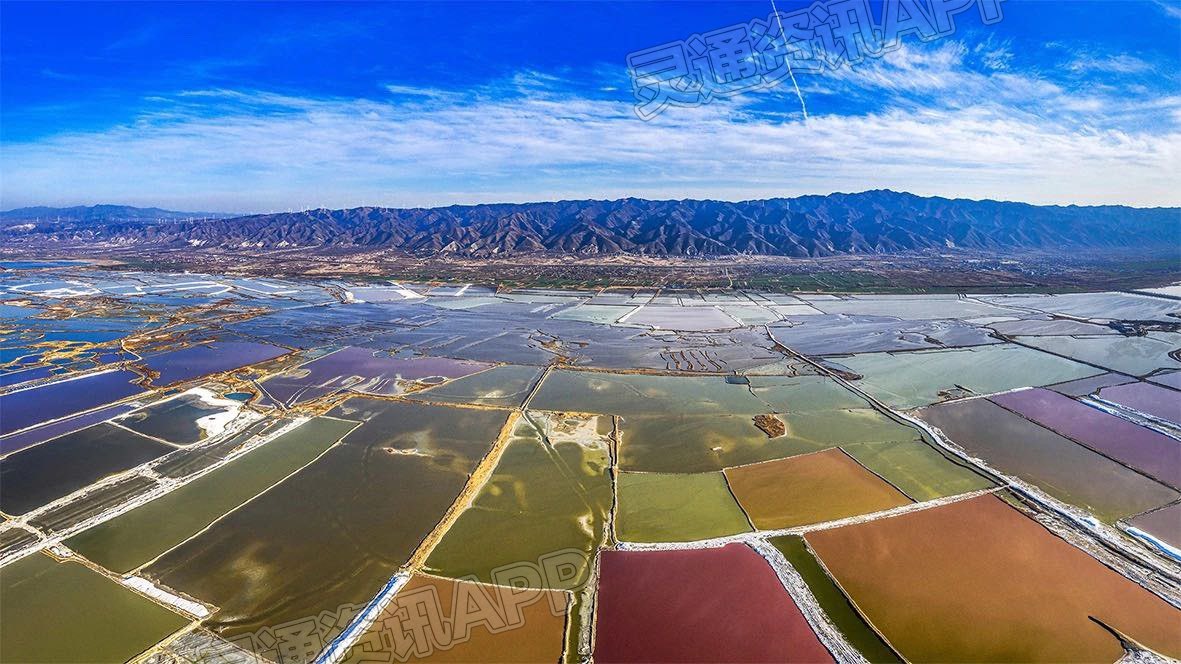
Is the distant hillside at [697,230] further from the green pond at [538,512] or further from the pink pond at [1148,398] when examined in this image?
the green pond at [538,512]

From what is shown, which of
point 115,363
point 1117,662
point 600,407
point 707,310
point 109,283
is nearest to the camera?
point 1117,662

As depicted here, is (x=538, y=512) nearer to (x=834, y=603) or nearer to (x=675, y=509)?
(x=675, y=509)

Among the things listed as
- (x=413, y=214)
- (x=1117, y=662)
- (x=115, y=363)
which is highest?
(x=413, y=214)

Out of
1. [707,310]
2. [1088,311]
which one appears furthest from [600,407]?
[1088,311]

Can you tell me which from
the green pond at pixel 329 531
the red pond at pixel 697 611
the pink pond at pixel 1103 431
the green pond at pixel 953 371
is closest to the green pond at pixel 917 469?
the green pond at pixel 953 371

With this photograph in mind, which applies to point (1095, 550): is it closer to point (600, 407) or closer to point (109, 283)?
point (600, 407)

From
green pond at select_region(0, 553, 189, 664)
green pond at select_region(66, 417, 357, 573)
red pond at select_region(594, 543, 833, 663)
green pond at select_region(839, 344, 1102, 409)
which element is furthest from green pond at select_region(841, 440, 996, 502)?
green pond at select_region(66, 417, 357, 573)

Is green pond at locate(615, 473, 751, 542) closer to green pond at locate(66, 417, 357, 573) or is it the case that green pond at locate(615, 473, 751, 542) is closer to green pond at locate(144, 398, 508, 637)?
green pond at locate(144, 398, 508, 637)

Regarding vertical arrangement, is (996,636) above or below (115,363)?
below
